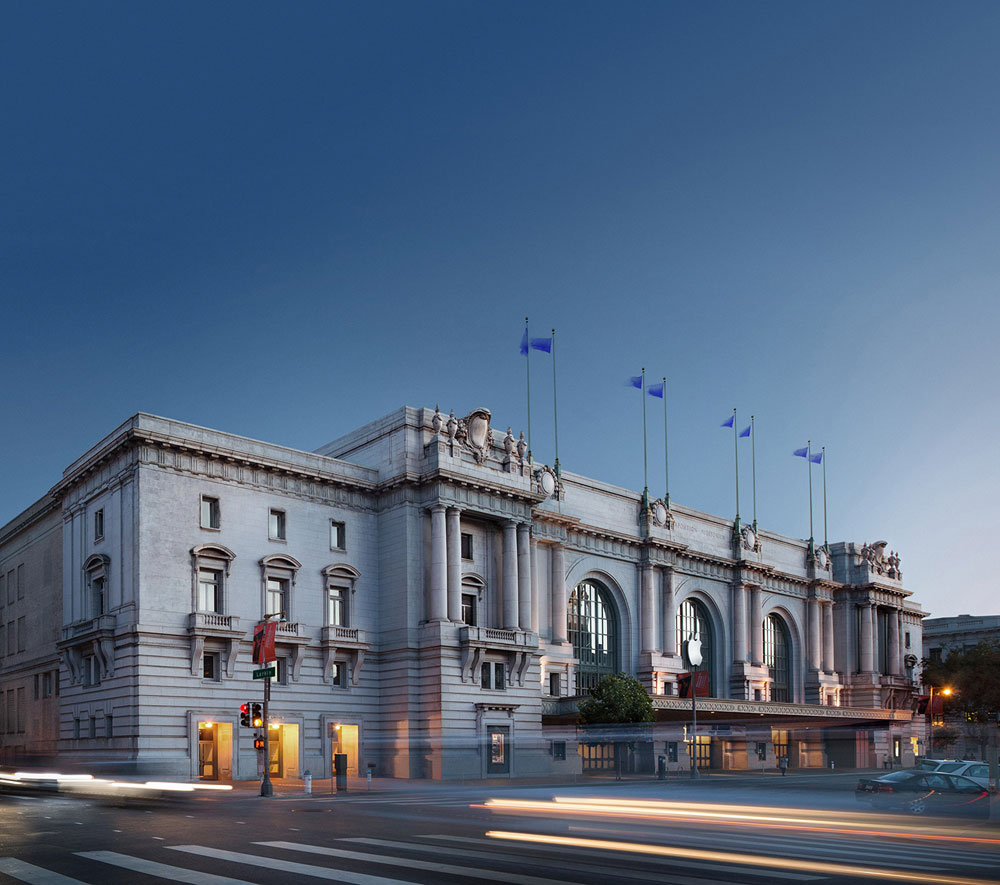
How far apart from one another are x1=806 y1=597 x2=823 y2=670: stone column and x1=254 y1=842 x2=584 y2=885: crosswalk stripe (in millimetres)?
85578

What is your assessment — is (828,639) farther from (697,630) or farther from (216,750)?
(216,750)

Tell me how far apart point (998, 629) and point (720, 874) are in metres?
125

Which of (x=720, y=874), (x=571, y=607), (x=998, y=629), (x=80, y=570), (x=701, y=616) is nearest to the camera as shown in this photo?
(x=720, y=874)

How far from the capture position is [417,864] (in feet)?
54.2

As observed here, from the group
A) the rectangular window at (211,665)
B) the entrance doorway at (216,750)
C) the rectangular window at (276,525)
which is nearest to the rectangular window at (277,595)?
the rectangular window at (276,525)

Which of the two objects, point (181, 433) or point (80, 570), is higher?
point (181, 433)

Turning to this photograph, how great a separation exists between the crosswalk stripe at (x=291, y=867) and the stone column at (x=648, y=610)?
62793 mm

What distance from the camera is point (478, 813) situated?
2564 cm

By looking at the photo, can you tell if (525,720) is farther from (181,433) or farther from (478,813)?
(478,813)

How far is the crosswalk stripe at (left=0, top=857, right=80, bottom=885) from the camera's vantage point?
15227 mm

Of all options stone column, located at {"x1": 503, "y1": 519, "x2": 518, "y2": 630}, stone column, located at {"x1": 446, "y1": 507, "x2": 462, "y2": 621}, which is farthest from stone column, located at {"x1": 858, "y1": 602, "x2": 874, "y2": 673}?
stone column, located at {"x1": 446, "y1": 507, "x2": 462, "y2": 621}

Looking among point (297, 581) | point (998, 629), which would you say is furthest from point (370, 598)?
point (998, 629)

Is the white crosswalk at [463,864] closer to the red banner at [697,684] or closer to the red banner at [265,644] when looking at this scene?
the red banner at [265,644]

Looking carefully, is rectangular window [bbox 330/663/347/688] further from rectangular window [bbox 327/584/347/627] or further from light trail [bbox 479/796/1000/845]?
light trail [bbox 479/796/1000/845]
